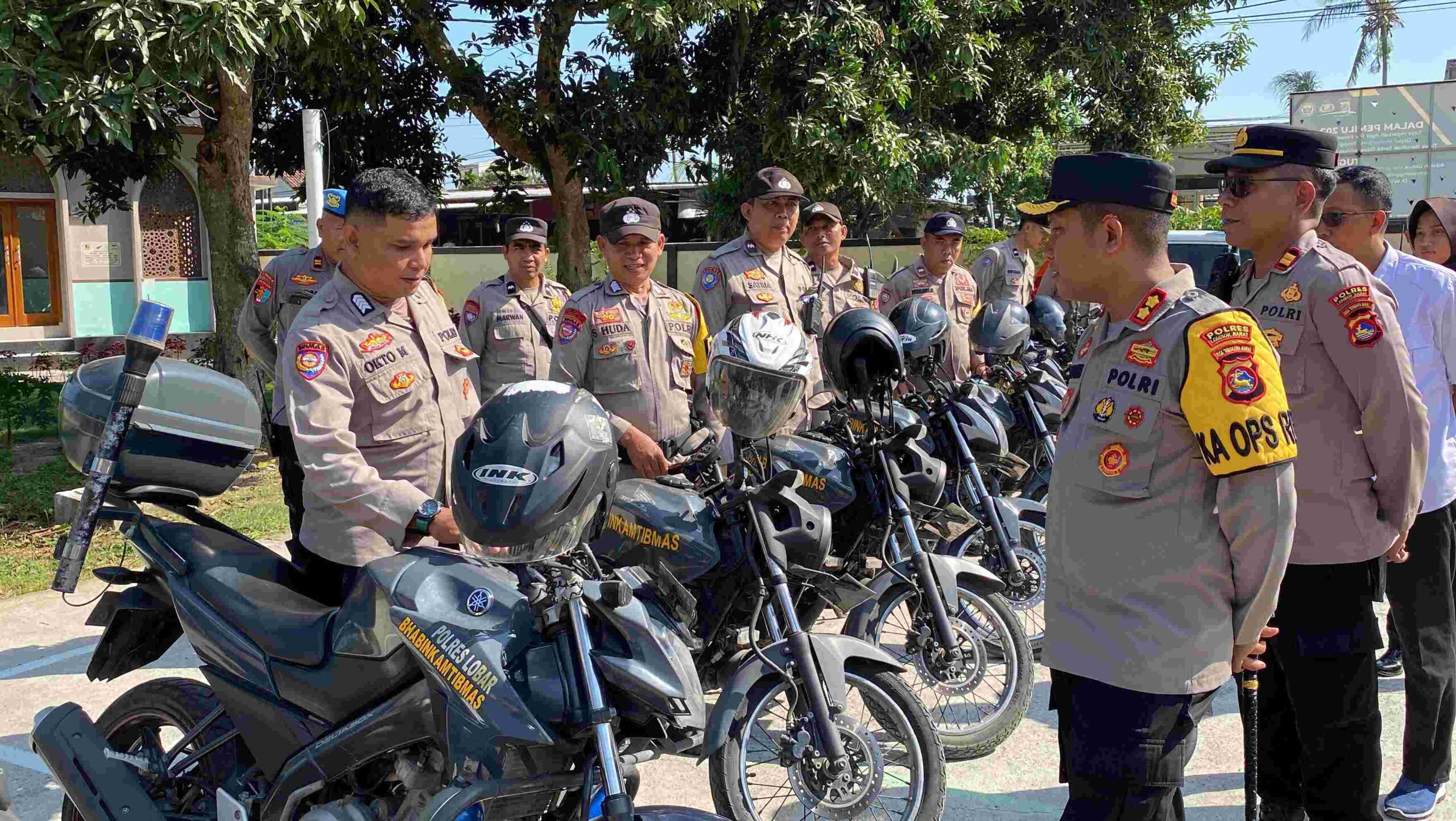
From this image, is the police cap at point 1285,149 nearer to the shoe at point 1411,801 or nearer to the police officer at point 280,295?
the shoe at point 1411,801

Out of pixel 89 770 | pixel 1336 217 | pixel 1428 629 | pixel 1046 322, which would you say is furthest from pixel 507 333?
pixel 1428 629

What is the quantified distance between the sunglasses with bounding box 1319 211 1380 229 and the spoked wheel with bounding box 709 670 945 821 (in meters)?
1.98

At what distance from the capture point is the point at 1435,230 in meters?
4.23

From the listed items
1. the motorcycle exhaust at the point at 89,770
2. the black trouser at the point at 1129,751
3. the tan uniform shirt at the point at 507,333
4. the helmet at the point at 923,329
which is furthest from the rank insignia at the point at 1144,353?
the tan uniform shirt at the point at 507,333

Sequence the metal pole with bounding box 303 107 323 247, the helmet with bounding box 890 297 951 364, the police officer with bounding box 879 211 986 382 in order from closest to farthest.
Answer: the helmet with bounding box 890 297 951 364
the police officer with bounding box 879 211 986 382
the metal pole with bounding box 303 107 323 247

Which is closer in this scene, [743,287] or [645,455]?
[645,455]

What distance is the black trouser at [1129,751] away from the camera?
2.14 m

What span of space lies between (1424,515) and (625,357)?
2725 mm

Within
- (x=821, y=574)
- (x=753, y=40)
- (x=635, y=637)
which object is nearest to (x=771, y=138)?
(x=753, y=40)

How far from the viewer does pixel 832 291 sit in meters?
6.43

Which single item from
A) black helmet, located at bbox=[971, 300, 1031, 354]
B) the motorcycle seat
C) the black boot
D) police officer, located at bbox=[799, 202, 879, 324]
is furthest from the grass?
the black boot

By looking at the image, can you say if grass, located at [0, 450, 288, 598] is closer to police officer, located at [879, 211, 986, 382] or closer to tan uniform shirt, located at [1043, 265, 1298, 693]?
police officer, located at [879, 211, 986, 382]

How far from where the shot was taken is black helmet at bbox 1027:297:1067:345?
667cm

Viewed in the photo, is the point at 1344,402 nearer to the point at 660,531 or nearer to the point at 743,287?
the point at 660,531
